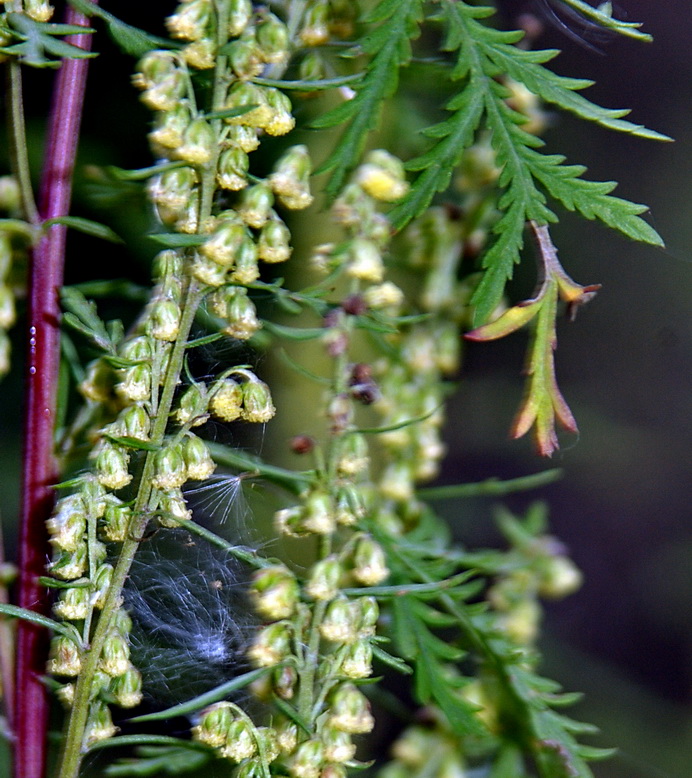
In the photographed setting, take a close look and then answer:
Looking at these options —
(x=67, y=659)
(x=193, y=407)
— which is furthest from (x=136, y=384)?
(x=67, y=659)

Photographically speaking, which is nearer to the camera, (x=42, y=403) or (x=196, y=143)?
(x=196, y=143)

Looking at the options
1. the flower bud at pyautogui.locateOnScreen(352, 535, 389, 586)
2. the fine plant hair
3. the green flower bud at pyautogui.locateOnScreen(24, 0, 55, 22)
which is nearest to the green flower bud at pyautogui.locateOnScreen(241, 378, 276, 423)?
the fine plant hair

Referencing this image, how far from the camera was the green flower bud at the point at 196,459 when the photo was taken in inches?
16.8

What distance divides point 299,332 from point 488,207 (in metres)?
0.25

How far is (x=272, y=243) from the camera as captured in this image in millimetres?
449

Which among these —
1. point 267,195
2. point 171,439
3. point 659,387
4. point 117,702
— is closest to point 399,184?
point 267,195

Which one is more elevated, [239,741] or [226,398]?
[226,398]

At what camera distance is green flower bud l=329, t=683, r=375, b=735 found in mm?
454

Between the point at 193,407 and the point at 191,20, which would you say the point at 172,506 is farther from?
the point at 191,20

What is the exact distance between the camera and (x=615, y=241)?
1.98m

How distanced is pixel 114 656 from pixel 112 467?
93 millimetres

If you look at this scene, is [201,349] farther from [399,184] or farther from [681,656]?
[681,656]

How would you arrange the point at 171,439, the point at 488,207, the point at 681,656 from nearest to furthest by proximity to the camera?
the point at 171,439 → the point at 488,207 → the point at 681,656

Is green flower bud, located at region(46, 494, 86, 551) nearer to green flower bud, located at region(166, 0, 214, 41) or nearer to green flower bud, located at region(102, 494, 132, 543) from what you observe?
green flower bud, located at region(102, 494, 132, 543)
